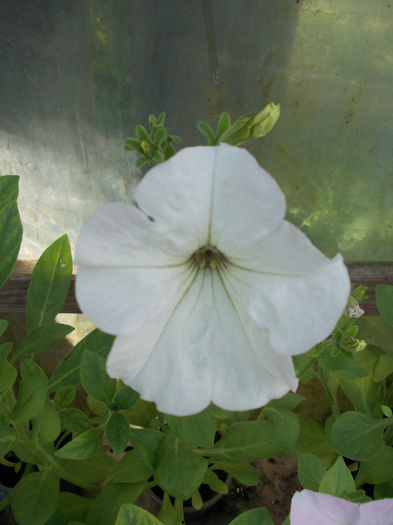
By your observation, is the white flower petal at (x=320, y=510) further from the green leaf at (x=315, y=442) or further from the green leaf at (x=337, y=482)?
the green leaf at (x=315, y=442)

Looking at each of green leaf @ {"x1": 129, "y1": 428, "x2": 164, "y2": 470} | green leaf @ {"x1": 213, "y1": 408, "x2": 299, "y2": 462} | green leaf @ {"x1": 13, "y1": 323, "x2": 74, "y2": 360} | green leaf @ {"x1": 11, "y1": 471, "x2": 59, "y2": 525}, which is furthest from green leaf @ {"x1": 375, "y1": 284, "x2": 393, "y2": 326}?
green leaf @ {"x1": 11, "y1": 471, "x2": 59, "y2": 525}

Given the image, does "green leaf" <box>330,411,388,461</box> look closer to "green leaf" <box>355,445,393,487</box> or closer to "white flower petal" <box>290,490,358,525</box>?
"green leaf" <box>355,445,393,487</box>

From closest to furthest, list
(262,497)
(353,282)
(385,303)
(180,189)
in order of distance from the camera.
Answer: (180,189), (385,303), (353,282), (262,497)

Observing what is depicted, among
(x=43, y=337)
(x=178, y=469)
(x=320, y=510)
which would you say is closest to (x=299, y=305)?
(x=320, y=510)

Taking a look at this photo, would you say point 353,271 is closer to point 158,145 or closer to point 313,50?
point 313,50

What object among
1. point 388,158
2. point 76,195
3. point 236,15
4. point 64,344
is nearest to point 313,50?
point 236,15

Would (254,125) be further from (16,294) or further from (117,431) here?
(16,294)
